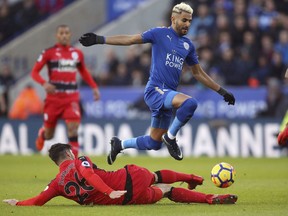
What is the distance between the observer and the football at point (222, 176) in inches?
421

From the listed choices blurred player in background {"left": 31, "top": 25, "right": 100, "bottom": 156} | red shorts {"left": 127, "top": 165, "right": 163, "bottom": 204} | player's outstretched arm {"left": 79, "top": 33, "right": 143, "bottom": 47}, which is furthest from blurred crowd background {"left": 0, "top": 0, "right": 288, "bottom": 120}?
red shorts {"left": 127, "top": 165, "right": 163, "bottom": 204}

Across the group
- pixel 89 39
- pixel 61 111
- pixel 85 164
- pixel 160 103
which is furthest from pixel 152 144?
pixel 61 111

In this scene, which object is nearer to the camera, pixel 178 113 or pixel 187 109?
pixel 187 109

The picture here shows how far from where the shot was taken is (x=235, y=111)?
2195 cm

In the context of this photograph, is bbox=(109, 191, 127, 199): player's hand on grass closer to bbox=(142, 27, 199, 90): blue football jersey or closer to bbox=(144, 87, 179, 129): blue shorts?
bbox=(144, 87, 179, 129): blue shorts

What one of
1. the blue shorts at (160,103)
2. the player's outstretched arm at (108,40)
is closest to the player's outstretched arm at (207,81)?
the blue shorts at (160,103)

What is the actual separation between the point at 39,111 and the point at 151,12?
14.6 ft

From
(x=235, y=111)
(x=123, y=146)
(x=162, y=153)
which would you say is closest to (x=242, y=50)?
(x=235, y=111)

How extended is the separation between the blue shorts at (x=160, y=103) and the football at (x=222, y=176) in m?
1.21

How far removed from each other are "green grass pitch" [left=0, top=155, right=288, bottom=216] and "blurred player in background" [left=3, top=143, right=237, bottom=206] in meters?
0.11

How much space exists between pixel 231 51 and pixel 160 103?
1096 centimetres

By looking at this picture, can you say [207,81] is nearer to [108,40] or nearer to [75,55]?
[108,40]

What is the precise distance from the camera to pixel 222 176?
10734mm

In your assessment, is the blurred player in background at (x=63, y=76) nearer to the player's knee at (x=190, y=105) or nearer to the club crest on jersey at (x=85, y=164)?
the player's knee at (x=190, y=105)
